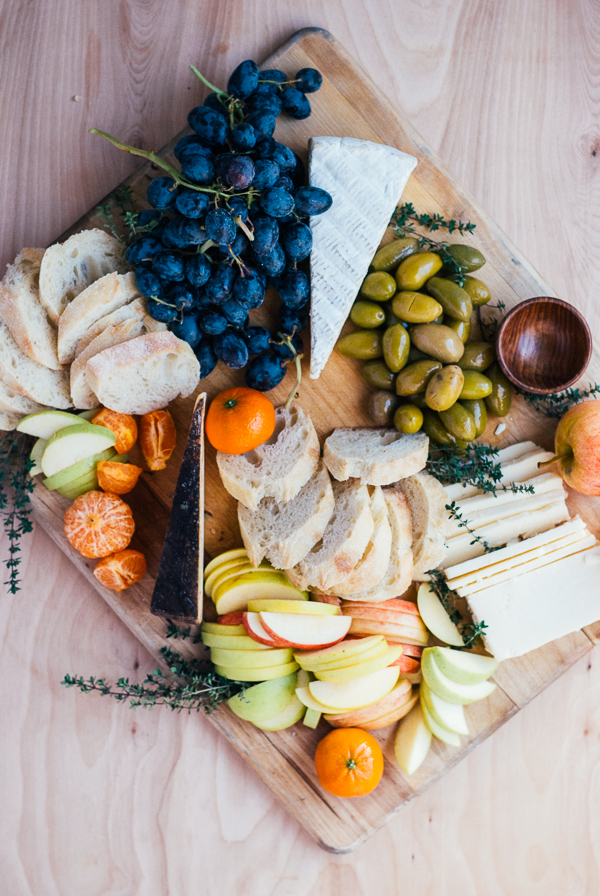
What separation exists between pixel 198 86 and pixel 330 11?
19.1 inches

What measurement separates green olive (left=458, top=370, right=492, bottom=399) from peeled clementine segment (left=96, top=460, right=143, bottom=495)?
0.98m

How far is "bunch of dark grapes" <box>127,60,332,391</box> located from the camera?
1.44 m

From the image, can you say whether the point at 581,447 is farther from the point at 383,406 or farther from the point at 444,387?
the point at 383,406

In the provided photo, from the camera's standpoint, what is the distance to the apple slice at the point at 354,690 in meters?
1.62

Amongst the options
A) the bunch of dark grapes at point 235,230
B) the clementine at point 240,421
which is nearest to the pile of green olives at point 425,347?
the bunch of dark grapes at point 235,230

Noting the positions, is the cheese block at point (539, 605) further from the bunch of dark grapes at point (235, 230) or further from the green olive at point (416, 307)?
the bunch of dark grapes at point (235, 230)

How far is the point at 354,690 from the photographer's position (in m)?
1.62

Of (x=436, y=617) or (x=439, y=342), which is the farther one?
(x=436, y=617)

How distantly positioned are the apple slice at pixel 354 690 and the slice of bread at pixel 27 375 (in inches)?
44.3

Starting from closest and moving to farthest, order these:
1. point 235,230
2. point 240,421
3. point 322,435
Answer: point 235,230
point 240,421
point 322,435

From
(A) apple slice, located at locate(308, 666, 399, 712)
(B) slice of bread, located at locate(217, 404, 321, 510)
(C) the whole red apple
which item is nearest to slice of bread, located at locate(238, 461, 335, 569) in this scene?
(B) slice of bread, located at locate(217, 404, 321, 510)

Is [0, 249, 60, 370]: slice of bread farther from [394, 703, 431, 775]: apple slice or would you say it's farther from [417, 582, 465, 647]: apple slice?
[394, 703, 431, 775]: apple slice

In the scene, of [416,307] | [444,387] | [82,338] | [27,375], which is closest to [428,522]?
[444,387]

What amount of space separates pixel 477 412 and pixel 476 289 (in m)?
0.36
